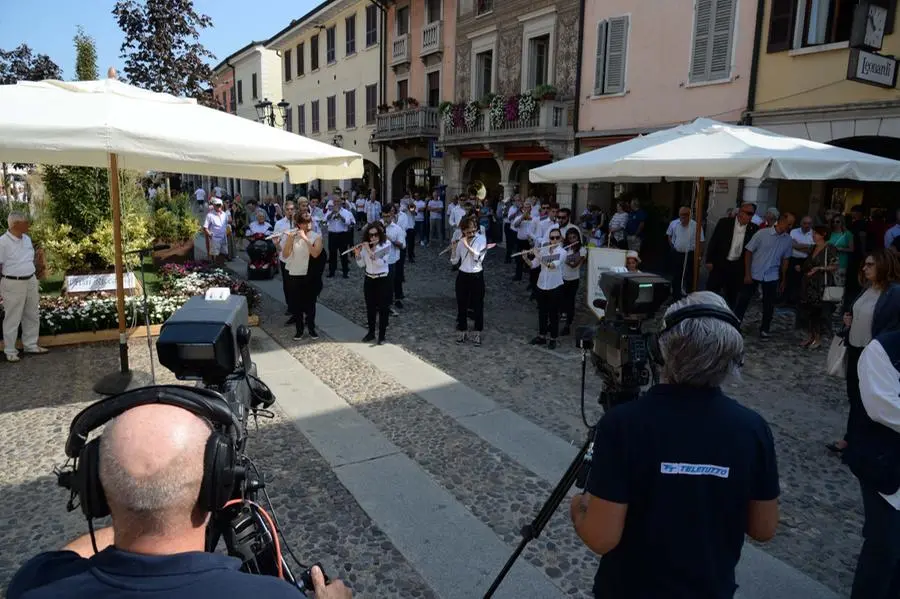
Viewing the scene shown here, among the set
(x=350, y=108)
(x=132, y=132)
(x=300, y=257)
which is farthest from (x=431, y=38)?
(x=132, y=132)

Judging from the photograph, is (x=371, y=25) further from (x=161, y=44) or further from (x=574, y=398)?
(x=574, y=398)

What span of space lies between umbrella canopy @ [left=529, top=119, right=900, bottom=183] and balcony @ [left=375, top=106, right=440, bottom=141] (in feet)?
51.1

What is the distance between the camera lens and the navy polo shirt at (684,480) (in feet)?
5.48

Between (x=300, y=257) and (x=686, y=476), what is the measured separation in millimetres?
6840

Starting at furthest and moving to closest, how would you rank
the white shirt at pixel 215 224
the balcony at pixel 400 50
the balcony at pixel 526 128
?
the balcony at pixel 400 50 < the balcony at pixel 526 128 < the white shirt at pixel 215 224

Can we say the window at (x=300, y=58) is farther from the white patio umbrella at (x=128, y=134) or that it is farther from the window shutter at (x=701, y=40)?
the white patio umbrella at (x=128, y=134)

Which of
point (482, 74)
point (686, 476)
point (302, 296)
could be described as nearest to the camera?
point (686, 476)

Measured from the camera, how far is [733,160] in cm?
564

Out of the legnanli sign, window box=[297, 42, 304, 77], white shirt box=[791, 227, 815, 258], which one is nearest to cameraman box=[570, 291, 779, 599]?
white shirt box=[791, 227, 815, 258]

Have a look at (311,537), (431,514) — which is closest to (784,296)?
(431,514)

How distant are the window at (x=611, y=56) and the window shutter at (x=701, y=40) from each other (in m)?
2.01

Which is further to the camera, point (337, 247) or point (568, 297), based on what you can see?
point (337, 247)

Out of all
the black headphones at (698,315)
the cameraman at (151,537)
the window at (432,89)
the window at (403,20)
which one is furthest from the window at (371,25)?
the cameraman at (151,537)

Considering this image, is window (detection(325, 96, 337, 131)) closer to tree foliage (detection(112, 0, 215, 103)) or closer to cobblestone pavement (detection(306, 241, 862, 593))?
tree foliage (detection(112, 0, 215, 103))
